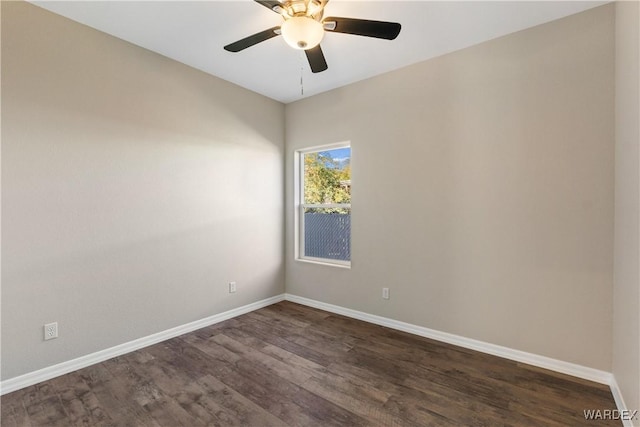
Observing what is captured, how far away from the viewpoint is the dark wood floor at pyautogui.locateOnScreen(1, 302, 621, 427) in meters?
1.79

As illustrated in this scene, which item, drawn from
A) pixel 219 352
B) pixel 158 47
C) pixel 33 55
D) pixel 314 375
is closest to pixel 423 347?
pixel 314 375

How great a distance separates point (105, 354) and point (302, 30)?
9.78 ft

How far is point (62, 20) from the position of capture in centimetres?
227

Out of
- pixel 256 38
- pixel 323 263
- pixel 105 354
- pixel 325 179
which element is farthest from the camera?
pixel 325 179

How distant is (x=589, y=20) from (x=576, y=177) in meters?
1.17

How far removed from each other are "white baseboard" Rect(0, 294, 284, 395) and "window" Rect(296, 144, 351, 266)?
1195 mm

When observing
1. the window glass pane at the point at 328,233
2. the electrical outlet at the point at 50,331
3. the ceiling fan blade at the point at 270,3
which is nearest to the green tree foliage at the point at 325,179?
the window glass pane at the point at 328,233

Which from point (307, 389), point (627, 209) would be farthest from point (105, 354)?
point (627, 209)

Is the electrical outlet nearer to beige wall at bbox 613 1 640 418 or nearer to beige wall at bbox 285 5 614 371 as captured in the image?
beige wall at bbox 285 5 614 371

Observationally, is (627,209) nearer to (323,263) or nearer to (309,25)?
(309,25)

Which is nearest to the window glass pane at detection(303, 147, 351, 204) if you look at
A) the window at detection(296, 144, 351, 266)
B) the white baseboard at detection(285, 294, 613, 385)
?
the window at detection(296, 144, 351, 266)

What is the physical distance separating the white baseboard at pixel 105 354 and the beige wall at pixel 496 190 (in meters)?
1.54

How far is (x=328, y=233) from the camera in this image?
12.6ft

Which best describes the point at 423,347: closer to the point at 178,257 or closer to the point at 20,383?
the point at 178,257
